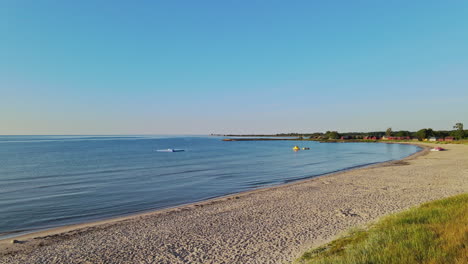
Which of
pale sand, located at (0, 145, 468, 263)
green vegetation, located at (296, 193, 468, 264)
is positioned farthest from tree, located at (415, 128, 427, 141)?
green vegetation, located at (296, 193, 468, 264)

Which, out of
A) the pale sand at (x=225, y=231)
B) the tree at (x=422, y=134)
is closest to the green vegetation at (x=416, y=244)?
the pale sand at (x=225, y=231)

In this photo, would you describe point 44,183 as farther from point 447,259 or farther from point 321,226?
point 447,259

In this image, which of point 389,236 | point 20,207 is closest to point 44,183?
point 20,207

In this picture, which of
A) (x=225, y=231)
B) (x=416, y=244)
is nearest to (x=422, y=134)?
(x=225, y=231)

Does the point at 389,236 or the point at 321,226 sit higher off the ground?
the point at 389,236

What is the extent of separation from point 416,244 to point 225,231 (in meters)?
7.86

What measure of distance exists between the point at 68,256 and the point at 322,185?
63.6 ft

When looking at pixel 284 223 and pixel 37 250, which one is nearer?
pixel 37 250

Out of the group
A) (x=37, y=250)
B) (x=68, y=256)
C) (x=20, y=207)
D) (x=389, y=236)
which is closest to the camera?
(x=389, y=236)

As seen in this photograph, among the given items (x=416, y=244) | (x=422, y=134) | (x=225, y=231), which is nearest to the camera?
(x=416, y=244)

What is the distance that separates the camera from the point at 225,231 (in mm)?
12297

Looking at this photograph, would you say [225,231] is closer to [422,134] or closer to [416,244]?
[416,244]

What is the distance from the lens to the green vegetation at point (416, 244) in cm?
544

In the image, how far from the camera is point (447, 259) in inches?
201
